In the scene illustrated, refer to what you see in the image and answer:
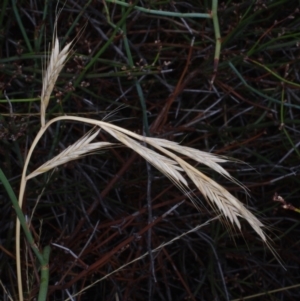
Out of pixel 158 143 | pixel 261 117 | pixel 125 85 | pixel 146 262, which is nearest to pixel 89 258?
pixel 146 262

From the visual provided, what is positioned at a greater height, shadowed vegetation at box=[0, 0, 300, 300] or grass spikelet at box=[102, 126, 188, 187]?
grass spikelet at box=[102, 126, 188, 187]

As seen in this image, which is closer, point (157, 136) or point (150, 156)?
point (150, 156)

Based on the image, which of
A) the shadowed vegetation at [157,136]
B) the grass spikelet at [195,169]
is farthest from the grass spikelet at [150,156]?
the shadowed vegetation at [157,136]

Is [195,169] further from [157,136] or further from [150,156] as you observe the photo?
[157,136]

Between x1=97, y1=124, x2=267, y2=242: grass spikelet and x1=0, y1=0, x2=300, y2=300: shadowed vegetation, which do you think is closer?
x1=97, y1=124, x2=267, y2=242: grass spikelet

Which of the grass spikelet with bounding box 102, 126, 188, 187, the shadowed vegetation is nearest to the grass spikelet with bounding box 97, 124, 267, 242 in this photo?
the grass spikelet with bounding box 102, 126, 188, 187

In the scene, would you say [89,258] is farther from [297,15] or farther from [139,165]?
[297,15]

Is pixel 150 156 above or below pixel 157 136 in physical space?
above

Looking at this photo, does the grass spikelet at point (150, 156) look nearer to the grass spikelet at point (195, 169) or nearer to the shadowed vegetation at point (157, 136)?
the grass spikelet at point (195, 169)

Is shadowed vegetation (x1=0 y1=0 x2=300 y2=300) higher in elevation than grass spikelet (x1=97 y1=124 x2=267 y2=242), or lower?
lower

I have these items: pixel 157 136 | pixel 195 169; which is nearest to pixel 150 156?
pixel 195 169

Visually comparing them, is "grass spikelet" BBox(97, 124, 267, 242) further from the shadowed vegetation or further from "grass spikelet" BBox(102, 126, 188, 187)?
the shadowed vegetation
